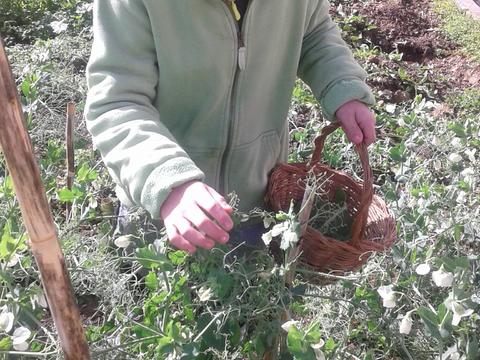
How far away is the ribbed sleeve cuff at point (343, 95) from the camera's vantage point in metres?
1.55

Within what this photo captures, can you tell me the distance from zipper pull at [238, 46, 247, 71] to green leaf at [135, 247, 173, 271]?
55 cm

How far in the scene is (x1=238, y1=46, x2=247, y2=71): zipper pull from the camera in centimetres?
150

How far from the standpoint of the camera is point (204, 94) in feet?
5.03

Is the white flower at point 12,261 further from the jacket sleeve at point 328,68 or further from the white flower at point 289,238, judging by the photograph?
the jacket sleeve at point 328,68

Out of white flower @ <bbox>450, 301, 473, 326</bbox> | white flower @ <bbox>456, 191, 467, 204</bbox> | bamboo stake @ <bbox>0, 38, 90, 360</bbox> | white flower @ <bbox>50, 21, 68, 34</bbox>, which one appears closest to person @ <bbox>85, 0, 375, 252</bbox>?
bamboo stake @ <bbox>0, 38, 90, 360</bbox>

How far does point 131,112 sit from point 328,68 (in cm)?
60

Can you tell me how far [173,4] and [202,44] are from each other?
0.12m

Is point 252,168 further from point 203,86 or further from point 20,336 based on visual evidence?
point 20,336

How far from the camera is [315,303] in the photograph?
1668 millimetres

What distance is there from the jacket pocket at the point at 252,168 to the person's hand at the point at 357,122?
0.22 meters

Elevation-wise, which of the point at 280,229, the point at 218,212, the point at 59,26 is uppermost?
the point at 218,212

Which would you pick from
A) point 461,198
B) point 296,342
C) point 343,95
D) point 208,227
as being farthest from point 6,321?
point 461,198

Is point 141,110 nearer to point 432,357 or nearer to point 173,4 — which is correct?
point 173,4

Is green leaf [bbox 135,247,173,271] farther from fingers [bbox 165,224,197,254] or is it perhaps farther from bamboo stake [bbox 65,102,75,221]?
bamboo stake [bbox 65,102,75,221]
